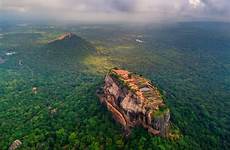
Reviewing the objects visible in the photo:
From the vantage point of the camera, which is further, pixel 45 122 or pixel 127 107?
pixel 45 122

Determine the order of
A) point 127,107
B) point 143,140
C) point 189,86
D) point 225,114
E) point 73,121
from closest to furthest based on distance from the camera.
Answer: point 143,140
point 127,107
point 73,121
point 225,114
point 189,86

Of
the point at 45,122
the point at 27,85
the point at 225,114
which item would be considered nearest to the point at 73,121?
the point at 45,122

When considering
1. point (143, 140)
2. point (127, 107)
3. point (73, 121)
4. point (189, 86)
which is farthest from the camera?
point (189, 86)

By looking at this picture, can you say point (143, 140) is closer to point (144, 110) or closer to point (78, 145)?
point (144, 110)

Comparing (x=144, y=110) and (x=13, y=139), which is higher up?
(x=144, y=110)

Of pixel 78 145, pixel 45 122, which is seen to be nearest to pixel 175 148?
pixel 78 145

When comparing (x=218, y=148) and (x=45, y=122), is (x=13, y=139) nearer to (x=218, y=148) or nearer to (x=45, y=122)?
(x=45, y=122)
